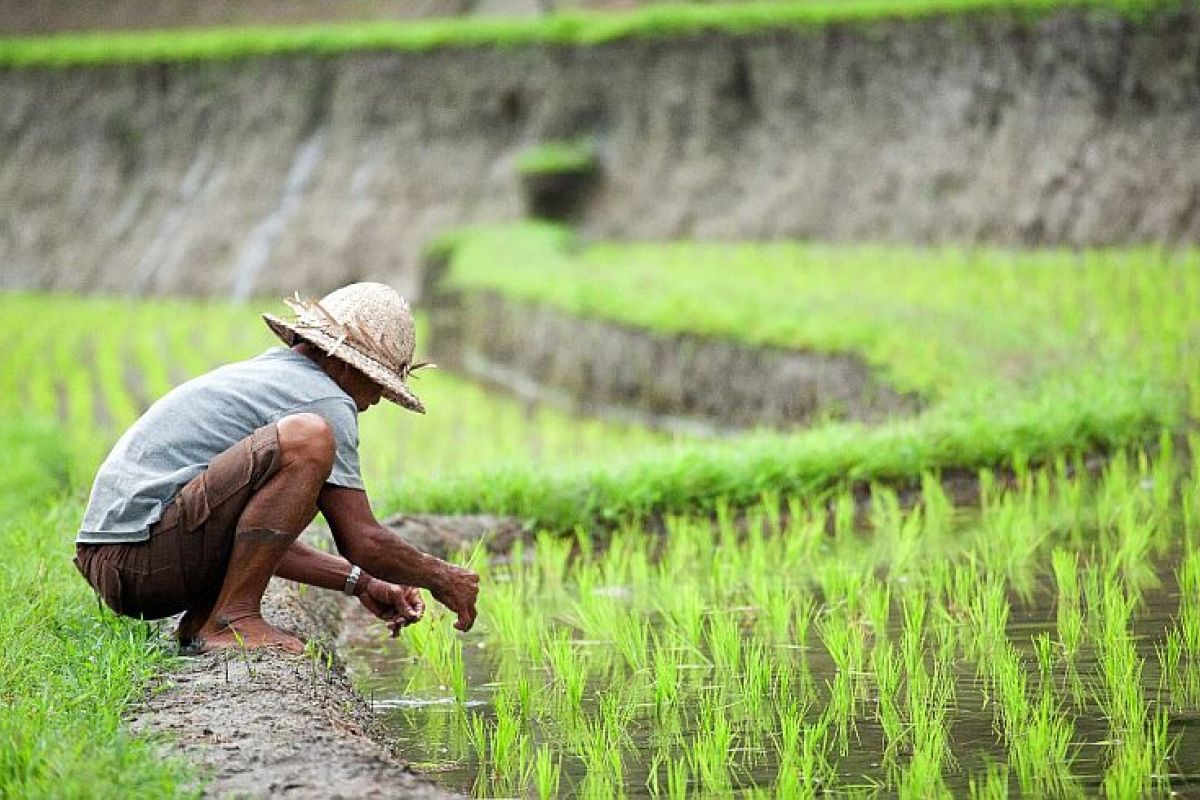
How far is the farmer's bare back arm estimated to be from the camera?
3.50 metres

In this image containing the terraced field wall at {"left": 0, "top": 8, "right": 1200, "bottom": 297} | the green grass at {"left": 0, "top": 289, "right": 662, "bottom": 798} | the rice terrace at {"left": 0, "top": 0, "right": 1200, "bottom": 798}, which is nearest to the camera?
the green grass at {"left": 0, "top": 289, "right": 662, "bottom": 798}

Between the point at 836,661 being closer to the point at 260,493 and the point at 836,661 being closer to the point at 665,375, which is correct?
the point at 260,493

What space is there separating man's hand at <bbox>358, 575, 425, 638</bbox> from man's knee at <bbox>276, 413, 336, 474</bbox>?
1.24ft

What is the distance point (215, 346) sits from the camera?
12992mm

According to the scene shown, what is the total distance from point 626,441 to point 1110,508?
3436 mm

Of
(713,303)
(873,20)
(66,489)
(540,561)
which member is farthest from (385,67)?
(540,561)

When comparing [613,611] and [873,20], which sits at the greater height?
[873,20]

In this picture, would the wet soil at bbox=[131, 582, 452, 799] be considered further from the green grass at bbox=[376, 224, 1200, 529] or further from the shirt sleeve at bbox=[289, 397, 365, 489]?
the green grass at bbox=[376, 224, 1200, 529]

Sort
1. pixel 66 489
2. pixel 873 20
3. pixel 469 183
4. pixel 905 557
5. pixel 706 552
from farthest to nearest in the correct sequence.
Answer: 1. pixel 469 183
2. pixel 873 20
3. pixel 66 489
4. pixel 706 552
5. pixel 905 557

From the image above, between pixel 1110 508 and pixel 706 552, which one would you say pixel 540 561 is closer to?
pixel 706 552

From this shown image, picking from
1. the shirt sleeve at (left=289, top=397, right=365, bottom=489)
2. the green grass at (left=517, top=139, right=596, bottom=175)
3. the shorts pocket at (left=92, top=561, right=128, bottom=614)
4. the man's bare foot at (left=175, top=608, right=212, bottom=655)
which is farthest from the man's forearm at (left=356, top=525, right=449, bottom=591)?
the green grass at (left=517, top=139, right=596, bottom=175)

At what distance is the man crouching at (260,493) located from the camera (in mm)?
3443

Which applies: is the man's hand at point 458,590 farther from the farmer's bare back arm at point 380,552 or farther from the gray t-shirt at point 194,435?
the gray t-shirt at point 194,435

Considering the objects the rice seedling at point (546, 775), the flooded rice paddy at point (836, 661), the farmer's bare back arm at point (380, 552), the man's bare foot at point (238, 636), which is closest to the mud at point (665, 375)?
the flooded rice paddy at point (836, 661)
